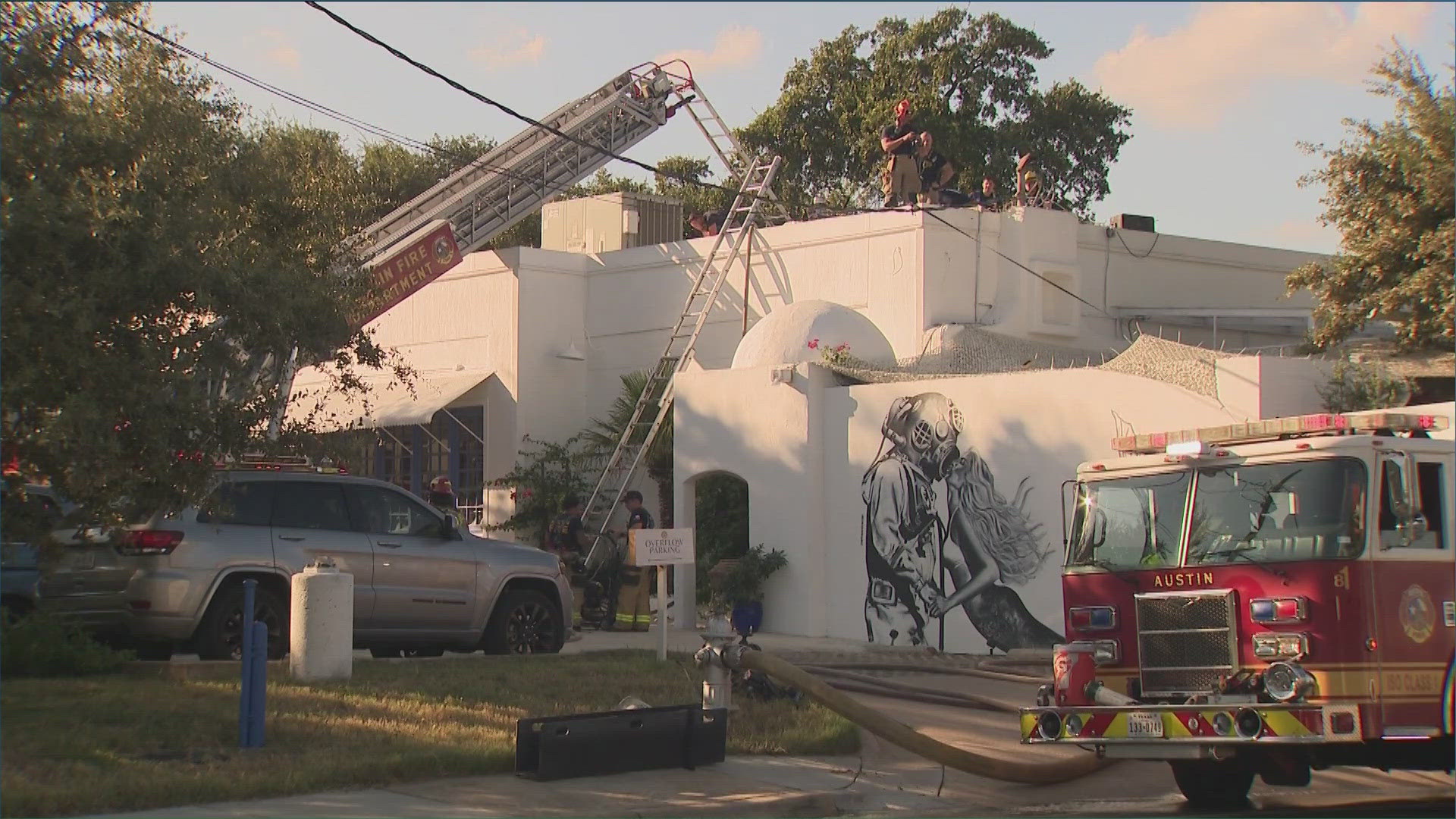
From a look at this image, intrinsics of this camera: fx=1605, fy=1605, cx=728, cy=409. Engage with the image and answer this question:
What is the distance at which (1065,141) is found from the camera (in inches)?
1836

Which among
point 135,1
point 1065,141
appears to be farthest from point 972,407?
point 1065,141

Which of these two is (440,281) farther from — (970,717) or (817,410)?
(970,717)

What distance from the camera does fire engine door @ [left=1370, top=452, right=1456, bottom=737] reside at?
9.52 meters

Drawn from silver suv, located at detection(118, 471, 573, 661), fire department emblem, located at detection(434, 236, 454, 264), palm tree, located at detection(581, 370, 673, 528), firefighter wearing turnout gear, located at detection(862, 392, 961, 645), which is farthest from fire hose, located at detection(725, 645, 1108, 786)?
fire department emblem, located at detection(434, 236, 454, 264)

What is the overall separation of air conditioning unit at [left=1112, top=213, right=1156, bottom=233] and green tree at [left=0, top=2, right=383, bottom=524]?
17.0 m

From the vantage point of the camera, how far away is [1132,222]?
26984 mm

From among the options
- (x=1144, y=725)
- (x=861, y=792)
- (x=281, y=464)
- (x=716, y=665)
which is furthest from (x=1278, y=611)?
(x=281, y=464)

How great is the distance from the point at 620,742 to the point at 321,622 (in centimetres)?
304

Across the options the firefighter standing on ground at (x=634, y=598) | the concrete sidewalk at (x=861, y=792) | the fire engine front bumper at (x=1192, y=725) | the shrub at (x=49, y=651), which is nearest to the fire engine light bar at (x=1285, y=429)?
the fire engine front bumper at (x=1192, y=725)

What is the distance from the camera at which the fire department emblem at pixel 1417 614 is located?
9648 mm

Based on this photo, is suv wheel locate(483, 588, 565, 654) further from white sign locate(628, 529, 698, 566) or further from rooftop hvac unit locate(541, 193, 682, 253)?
rooftop hvac unit locate(541, 193, 682, 253)

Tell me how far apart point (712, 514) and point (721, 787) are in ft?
42.2

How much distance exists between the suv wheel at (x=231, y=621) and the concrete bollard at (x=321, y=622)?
76 centimetres

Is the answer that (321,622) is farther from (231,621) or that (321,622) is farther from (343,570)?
(343,570)
